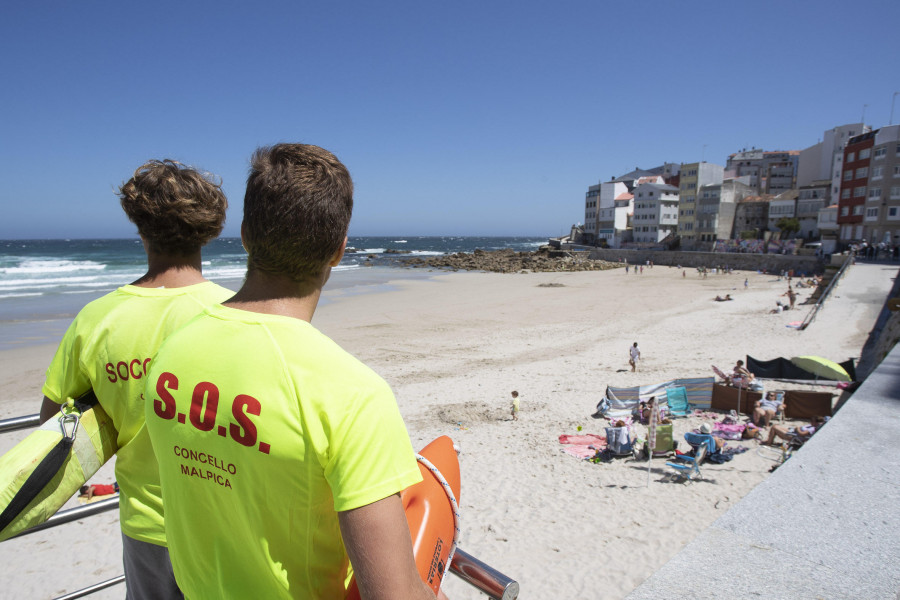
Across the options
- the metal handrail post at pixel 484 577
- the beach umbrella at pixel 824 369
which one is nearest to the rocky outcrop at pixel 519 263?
the beach umbrella at pixel 824 369

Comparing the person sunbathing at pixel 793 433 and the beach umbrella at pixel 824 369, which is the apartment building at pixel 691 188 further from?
the person sunbathing at pixel 793 433

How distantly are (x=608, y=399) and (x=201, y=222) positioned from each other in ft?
35.9

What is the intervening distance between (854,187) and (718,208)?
1718 centimetres

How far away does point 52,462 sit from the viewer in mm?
1493

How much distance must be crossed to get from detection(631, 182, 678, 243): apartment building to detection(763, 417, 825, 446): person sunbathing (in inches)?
2791

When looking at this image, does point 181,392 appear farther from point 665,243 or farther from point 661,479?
point 665,243

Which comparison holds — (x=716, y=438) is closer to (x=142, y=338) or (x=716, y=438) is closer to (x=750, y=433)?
(x=750, y=433)

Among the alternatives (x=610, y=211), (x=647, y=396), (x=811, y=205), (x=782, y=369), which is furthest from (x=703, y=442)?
(x=610, y=211)

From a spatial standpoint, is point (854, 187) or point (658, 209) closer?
point (854, 187)

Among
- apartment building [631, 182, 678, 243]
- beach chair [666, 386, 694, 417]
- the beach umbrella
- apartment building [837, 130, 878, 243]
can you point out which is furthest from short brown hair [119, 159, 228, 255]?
apartment building [631, 182, 678, 243]

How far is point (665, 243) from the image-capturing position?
71.8m

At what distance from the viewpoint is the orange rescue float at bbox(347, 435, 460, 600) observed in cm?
117

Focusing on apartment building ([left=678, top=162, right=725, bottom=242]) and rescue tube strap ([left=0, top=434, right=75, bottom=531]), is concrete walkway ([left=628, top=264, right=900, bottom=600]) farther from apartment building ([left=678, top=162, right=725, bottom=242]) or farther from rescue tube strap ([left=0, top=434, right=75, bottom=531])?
apartment building ([left=678, top=162, right=725, bottom=242])

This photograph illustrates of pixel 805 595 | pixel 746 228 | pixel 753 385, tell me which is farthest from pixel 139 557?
pixel 746 228
